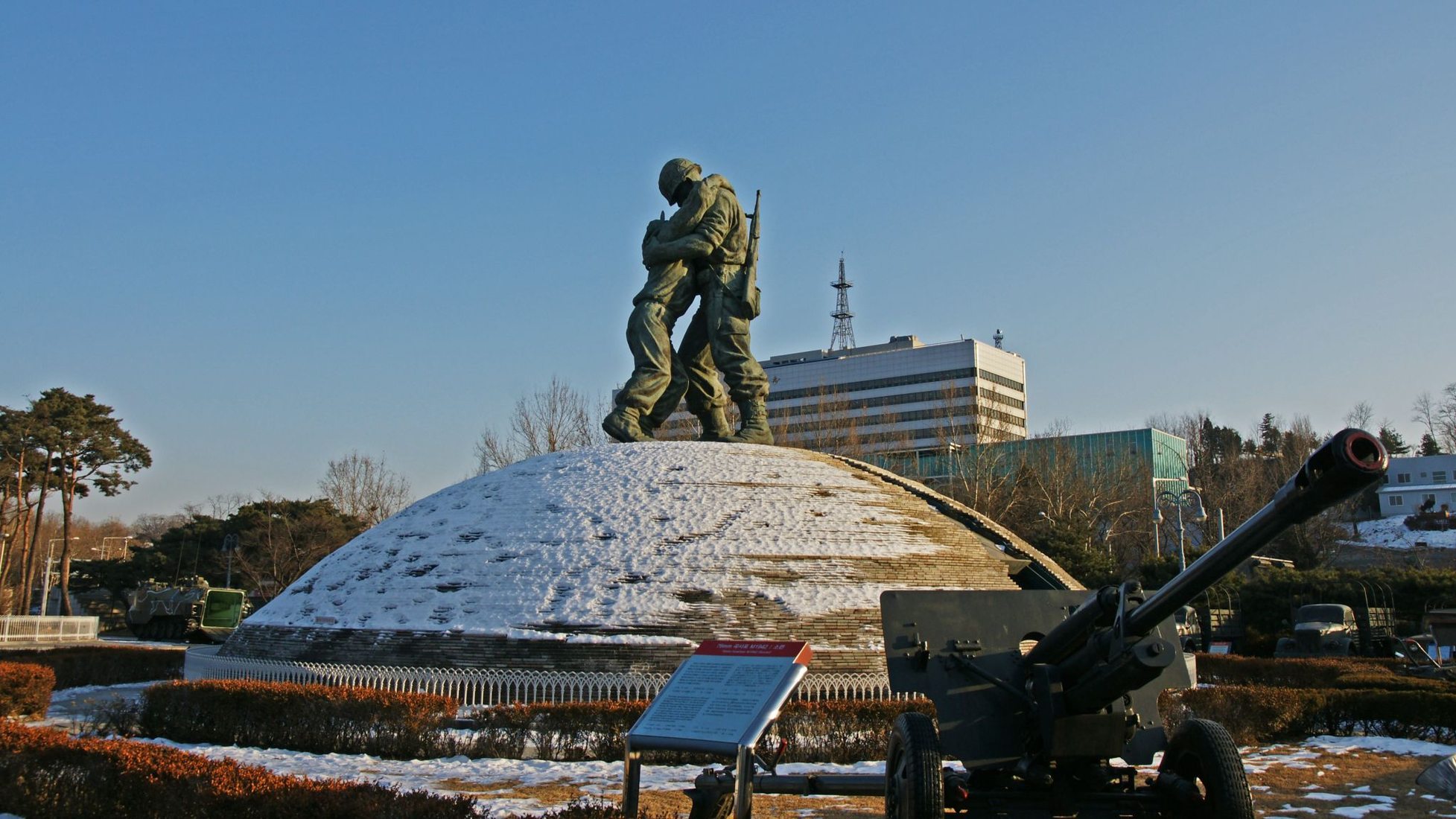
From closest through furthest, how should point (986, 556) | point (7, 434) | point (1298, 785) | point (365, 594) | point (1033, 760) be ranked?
point (1033, 760), point (1298, 785), point (365, 594), point (986, 556), point (7, 434)

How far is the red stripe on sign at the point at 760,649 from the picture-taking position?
22.7 feet

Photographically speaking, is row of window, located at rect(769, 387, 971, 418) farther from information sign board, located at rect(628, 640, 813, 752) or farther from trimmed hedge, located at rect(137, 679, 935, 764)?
information sign board, located at rect(628, 640, 813, 752)

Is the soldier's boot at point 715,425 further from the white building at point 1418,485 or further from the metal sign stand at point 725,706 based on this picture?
the white building at point 1418,485

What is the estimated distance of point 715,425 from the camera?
23906 millimetres

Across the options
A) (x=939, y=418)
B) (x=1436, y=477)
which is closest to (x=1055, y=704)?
(x=939, y=418)

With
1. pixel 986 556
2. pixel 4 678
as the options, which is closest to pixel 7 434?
pixel 4 678

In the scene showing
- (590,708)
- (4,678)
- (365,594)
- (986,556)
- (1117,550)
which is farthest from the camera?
(1117,550)

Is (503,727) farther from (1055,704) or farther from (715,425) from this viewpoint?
(715,425)

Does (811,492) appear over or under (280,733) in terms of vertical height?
over

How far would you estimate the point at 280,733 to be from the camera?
13.2 m

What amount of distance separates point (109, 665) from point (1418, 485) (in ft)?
307

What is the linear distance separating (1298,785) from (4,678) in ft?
56.3

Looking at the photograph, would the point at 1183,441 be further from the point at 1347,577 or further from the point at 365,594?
the point at 365,594

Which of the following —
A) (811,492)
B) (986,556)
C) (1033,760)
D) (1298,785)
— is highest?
(811,492)
